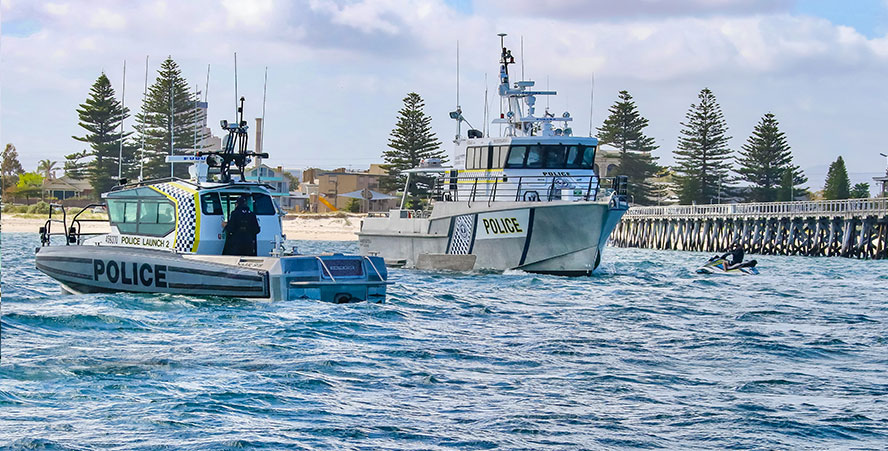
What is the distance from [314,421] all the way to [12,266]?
78.0 ft

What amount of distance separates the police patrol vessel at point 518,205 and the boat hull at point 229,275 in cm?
1109

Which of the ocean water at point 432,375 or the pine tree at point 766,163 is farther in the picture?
the pine tree at point 766,163

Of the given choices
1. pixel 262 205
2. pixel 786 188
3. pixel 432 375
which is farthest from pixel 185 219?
pixel 786 188

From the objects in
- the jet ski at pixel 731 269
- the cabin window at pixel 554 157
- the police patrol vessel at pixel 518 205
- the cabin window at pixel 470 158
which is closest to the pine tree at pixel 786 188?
the jet ski at pixel 731 269

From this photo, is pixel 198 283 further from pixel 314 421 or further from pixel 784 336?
pixel 784 336

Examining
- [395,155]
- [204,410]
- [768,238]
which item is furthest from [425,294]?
[395,155]

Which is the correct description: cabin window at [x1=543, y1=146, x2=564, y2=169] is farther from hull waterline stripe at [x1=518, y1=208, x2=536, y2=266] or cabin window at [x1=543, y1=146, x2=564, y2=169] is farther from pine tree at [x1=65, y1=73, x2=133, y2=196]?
pine tree at [x1=65, y1=73, x2=133, y2=196]

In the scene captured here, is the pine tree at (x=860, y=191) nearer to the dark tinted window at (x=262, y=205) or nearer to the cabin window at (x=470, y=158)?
the cabin window at (x=470, y=158)

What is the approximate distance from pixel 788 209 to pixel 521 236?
3172 cm

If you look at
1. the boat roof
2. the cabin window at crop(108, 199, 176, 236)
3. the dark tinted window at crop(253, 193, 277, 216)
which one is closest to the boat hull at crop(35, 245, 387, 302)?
the cabin window at crop(108, 199, 176, 236)

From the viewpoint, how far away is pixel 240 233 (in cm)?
1797

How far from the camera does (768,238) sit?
5522cm

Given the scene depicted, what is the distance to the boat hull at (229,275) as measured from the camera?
648 inches

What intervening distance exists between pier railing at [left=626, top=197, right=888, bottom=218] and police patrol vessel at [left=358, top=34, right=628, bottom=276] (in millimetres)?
23208
